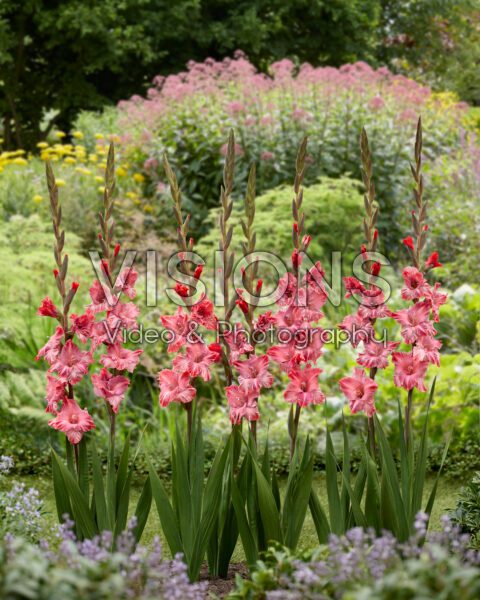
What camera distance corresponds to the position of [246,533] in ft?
7.45

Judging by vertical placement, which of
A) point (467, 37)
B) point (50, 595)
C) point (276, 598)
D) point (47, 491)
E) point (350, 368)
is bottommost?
point (47, 491)

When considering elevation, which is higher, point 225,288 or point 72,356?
point 225,288

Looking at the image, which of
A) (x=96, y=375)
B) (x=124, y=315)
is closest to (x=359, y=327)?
(x=124, y=315)

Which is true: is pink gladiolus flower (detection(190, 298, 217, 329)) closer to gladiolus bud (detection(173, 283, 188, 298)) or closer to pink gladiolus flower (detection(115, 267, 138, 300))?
gladiolus bud (detection(173, 283, 188, 298))

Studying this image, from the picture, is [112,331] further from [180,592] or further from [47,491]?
[47,491]

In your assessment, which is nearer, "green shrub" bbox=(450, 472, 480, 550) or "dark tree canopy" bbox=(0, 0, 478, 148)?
"green shrub" bbox=(450, 472, 480, 550)

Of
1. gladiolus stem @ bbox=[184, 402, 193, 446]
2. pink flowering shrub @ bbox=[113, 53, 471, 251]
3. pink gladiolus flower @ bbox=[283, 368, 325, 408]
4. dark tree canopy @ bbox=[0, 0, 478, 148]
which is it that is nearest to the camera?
pink gladiolus flower @ bbox=[283, 368, 325, 408]

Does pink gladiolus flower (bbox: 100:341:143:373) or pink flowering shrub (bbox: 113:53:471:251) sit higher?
pink flowering shrub (bbox: 113:53:471:251)

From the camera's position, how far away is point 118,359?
2.28 m

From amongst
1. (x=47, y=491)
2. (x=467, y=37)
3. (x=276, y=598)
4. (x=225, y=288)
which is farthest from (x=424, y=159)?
(x=467, y=37)

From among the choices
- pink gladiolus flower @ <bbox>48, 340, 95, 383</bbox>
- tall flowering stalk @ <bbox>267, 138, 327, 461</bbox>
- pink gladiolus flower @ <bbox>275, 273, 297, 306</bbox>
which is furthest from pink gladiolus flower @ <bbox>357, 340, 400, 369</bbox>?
pink gladiolus flower @ <bbox>48, 340, 95, 383</bbox>

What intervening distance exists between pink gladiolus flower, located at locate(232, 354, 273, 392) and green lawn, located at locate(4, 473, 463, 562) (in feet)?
3.53

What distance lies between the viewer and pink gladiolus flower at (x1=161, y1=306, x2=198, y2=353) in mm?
2260

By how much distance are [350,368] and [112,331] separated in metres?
2.97
